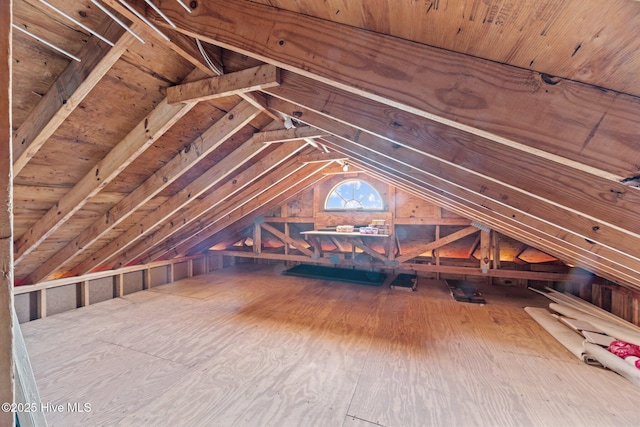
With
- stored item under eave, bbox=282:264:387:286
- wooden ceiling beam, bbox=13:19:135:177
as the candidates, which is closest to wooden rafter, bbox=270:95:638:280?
wooden ceiling beam, bbox=13:19:135:177

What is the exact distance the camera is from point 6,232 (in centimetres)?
47

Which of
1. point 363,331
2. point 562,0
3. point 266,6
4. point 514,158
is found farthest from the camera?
point 363,331

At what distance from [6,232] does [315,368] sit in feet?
7.27

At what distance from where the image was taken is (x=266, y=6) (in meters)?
0.85

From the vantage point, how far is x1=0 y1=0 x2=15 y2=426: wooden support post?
17.4 inches

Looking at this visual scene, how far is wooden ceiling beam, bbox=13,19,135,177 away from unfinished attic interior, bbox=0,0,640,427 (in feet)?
0.04

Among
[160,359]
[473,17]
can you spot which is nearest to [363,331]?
[160,359]

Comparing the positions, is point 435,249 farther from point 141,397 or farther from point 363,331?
point 141,397

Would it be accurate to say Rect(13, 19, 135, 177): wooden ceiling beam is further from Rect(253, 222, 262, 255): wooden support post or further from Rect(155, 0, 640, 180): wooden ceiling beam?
Rect(253, 222, 262, 255): wooden support post

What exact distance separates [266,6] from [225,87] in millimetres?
734

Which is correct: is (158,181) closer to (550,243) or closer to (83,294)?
(83,294)

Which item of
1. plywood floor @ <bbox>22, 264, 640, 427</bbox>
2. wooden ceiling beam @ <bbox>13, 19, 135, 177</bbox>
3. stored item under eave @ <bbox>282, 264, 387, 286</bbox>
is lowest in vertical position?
plywood floor @ <bbox>22, 264, 640, 427</bbox>

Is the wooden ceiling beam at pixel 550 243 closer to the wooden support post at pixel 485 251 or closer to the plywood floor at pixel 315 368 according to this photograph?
the plywood floor at pixel 315 368

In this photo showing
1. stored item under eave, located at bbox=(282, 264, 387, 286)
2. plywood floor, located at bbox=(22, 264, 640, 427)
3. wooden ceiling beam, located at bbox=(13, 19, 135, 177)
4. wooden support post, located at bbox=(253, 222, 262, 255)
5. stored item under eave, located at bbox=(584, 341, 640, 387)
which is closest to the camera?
wooden ceiling beam, located at bbox=(13, 19, 135, 177)
